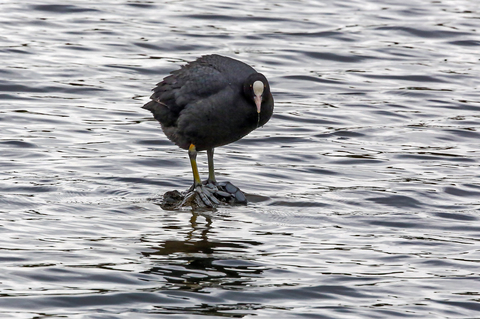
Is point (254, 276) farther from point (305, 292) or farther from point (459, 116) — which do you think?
point (459, 116)

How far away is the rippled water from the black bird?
25.8 inches

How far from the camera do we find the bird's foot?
28.4 feet

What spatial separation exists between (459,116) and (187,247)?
6.86 m

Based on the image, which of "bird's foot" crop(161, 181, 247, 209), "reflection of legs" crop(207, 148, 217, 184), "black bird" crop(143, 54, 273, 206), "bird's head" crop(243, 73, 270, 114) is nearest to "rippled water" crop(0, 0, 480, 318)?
"bird's foot" crop(161, 181, 247, 209)

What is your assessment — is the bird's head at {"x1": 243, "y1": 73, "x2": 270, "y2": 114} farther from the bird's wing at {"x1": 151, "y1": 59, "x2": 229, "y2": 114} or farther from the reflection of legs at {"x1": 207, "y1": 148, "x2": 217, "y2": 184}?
the reflection of legs at {"x1": 207, "y1": 148, "x2": 217, "y2": 184}

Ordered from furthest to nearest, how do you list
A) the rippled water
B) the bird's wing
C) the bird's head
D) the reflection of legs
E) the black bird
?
the reflection of legs → the bird's wing → the black bird → the bird's head → the rippled water

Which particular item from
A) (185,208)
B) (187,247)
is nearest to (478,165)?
(185,208)

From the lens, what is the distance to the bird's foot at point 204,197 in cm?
866

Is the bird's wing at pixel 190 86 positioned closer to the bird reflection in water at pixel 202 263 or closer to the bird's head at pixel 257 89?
the bird's head at pixel 257 89

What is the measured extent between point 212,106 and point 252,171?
65.7 inches

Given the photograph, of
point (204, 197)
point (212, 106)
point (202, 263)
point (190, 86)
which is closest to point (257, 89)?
point (212, 106)

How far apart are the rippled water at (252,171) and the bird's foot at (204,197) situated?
0.17 m

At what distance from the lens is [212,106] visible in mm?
8656

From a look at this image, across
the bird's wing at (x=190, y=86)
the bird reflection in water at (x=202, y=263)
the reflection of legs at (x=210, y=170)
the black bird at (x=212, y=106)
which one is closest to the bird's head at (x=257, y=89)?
the black bird at (x=212, y=106)
